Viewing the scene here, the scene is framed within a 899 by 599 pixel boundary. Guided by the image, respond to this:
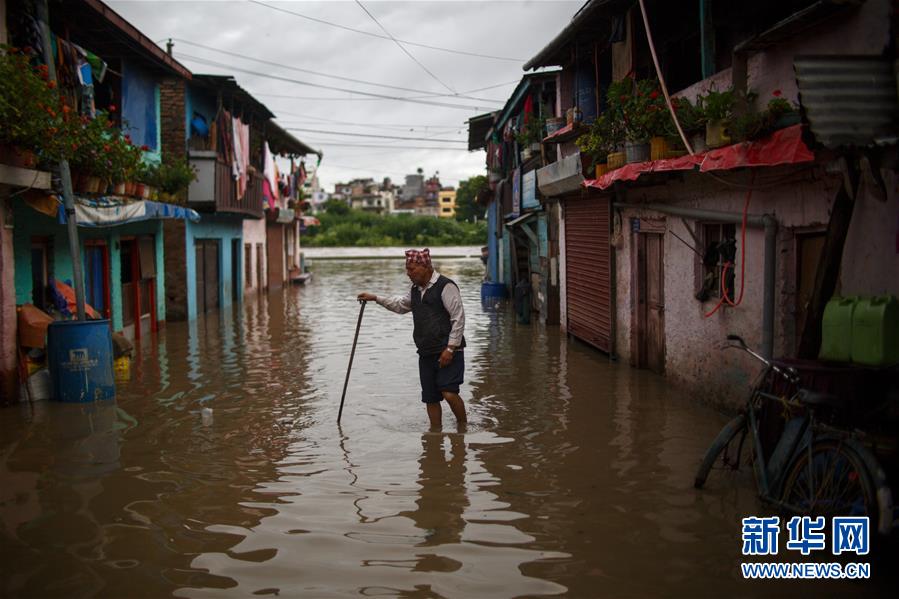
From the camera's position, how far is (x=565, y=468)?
7.22 m

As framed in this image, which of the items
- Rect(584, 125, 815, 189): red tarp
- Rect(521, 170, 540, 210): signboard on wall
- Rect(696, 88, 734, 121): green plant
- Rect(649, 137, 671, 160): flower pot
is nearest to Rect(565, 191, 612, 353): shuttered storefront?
Rect(649, 137, 671, 160): flower pot

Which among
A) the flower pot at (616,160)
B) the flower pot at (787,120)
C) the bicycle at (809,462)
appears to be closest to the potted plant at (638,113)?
the flower pot at (616,160)

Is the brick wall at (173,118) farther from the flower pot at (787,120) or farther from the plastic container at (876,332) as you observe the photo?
the plastic container at (876,332)

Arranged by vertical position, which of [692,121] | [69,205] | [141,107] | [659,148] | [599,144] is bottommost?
[69,205]

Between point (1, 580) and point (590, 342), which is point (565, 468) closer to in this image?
point (1, 580)

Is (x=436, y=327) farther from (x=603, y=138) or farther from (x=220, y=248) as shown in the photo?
(x=220, y=248)

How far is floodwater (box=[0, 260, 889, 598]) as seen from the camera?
15.9 ft

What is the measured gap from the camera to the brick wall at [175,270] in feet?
69.6

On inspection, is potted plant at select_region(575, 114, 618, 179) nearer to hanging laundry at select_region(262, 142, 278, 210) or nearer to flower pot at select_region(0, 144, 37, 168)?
flower pot at select_region(0, 144, 37, 168)

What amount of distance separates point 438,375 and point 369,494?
6.73 feet

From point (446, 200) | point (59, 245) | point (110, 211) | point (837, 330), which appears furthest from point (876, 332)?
point (446, 200)

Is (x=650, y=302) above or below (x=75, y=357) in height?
above

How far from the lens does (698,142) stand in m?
9.46

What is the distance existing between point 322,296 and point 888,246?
78.7ft
